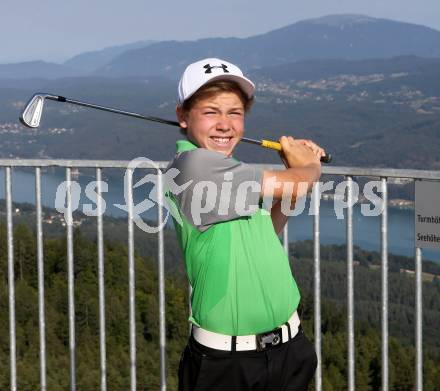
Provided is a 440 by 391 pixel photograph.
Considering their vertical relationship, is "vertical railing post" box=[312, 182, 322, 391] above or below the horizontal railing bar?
below

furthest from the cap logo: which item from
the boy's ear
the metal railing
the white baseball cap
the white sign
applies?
the white sign

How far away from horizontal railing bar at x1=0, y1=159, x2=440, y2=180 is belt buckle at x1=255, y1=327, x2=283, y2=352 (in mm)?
1419

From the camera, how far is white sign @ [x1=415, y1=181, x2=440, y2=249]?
334 centimetres

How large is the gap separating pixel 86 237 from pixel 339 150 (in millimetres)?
123615

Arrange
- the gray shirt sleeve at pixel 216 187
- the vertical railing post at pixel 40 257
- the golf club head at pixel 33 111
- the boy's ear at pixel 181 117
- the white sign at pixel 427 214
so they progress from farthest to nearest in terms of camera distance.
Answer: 1. the vertical railing post at pixel 40 257
2. the white sign at pixel 427 214
3. the golf club head at pixel 33 111
4. the boy's ear at pixel 181 117
5. the gray shirt sleeve at pixel 216 187

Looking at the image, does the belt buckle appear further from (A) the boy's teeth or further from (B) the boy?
(A) the boy's teeth

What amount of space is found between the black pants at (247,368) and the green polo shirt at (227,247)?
0.07 metres

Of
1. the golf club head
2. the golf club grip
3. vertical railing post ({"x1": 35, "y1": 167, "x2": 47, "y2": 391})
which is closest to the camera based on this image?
the golf club grip

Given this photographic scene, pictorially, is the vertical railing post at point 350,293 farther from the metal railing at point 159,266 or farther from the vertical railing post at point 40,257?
the vertical railing post at point 40,257

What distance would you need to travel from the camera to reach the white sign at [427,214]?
132 inches

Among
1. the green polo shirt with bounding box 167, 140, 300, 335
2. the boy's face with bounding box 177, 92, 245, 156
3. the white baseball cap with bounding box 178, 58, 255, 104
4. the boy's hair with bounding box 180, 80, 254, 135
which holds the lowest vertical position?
the green polo shirt with bounding box 167, 140, 300, 335

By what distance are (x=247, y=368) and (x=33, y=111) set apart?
5.37ft

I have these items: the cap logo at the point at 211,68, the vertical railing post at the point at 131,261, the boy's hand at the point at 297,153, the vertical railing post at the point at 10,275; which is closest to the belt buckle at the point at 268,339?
the boy's hand at the point at 297,153

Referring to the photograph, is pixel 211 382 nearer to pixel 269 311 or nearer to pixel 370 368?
pixel 269 311
